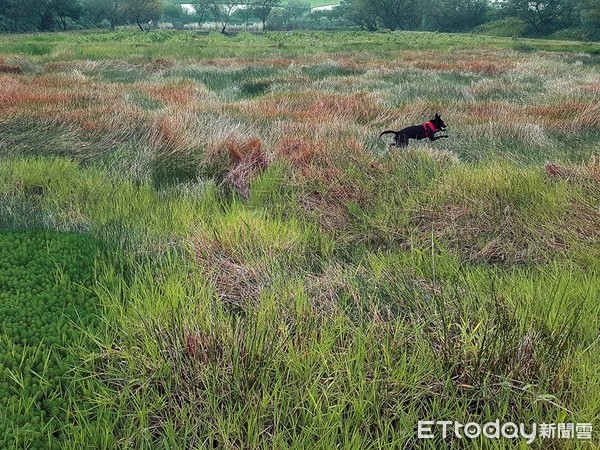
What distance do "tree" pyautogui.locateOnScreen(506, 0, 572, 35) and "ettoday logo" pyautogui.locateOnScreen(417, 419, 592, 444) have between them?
68.5m

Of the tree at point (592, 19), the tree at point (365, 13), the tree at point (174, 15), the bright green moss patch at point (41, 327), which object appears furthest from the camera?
the tree at point (174, 15)

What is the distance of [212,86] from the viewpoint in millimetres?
13094

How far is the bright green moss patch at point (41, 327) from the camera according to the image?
192 centimetres

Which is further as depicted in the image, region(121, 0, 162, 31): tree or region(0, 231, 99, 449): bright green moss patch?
region(121, 0, 162, 31): tree

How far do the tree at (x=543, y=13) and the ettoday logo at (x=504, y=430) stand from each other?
68.5 metres

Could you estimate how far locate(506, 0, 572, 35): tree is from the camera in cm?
5881

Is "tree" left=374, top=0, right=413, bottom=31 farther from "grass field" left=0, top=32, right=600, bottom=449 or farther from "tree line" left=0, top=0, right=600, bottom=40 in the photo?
"grass field" left=0, top=32, right=600, bottom=449

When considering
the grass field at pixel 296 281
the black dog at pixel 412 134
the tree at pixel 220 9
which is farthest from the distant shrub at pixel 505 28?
the black dog at pixel 412 134

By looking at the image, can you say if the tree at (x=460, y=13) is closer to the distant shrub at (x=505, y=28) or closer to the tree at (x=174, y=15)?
the distant shrub at (x=505, y=28)

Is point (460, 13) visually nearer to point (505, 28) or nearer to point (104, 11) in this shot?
point (505, 28)

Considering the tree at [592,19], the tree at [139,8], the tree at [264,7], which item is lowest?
the tree at [592,19]

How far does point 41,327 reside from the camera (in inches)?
95.6

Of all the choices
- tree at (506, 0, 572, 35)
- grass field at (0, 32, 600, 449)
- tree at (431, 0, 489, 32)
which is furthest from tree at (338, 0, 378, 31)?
grass field at (0, 32, 600, 449)

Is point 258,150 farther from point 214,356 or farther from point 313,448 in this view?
point 313,448
